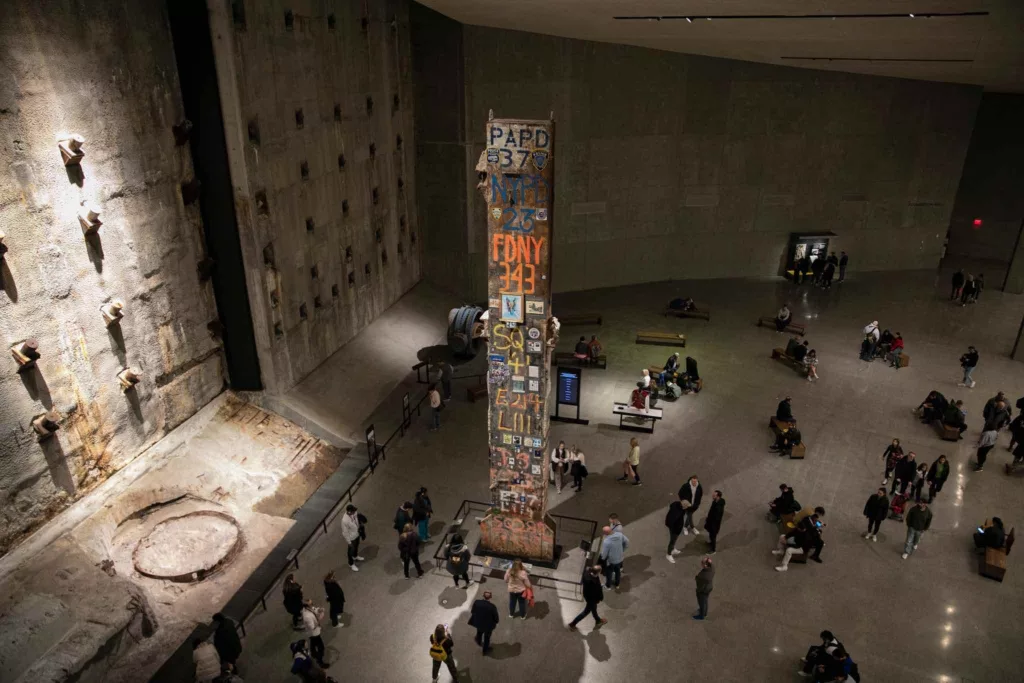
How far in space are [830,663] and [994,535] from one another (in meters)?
5.05

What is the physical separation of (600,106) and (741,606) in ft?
57.5

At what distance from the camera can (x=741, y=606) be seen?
11852mm

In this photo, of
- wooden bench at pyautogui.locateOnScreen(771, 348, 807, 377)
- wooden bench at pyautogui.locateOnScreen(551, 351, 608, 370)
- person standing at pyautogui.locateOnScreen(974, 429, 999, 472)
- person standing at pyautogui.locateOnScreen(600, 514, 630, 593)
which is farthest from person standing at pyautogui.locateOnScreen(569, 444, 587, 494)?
person standing at pyautogui.locateOnScreen(974, 429, 999, 472)

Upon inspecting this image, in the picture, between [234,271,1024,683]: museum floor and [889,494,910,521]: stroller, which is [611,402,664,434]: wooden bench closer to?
[234,271,1024,683]: museum floor

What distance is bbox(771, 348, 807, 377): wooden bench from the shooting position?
65.2 feet

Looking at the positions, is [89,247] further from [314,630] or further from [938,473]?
[938,473]

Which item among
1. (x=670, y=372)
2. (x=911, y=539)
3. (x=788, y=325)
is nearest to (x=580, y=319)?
(x=670, y=372)

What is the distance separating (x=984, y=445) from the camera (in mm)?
15273

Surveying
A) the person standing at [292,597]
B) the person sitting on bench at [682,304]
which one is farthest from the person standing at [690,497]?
the person sitting on bench at [682,304]

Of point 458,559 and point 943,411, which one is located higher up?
point 943,411

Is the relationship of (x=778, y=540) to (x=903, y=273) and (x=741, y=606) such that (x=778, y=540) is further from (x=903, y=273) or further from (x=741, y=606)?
(x=903, y=273)

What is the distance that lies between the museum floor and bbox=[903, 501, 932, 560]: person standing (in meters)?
0.40

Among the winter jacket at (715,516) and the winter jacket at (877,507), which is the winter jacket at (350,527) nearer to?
the winter jacket at (715,516)

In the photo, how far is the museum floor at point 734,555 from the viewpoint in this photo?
10.9m
